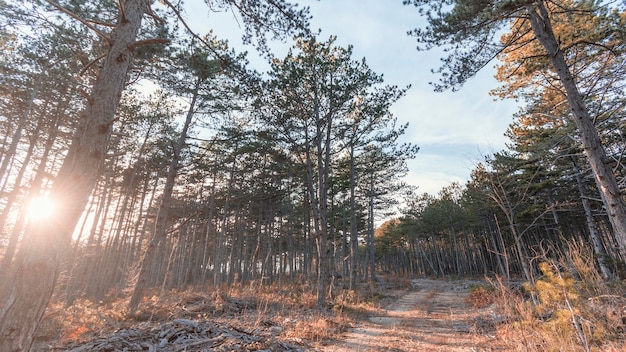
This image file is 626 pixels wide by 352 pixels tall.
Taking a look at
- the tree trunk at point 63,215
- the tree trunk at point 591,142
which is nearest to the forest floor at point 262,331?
the tree trunk at point 63,215

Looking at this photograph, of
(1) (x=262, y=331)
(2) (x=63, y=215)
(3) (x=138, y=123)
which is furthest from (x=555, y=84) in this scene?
(3) (x=138, y=123)

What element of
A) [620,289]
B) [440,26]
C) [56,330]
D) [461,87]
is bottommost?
[56,330]

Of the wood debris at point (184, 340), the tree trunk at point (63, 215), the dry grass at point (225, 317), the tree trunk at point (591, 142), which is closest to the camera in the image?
the tree trunk at point (63, 215)

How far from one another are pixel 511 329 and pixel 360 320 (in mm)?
4181

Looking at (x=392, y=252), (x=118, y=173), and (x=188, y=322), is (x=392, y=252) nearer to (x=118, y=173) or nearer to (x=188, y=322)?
(x=118, y=173)

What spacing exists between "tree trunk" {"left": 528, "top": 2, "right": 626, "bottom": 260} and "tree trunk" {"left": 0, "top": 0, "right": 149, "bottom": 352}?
8.21m

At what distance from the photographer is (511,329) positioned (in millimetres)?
4875

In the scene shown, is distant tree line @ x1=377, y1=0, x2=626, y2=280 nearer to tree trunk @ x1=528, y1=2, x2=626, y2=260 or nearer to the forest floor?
tree trunk @ x1=528, y1=2, x2=626, y2=260

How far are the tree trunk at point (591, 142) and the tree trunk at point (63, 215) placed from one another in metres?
8.21

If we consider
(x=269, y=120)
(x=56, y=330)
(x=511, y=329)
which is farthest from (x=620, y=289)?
(x=56, y=330)

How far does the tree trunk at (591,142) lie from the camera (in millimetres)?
5152

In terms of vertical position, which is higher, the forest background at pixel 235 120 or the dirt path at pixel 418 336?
the forest background at pixel 235 120

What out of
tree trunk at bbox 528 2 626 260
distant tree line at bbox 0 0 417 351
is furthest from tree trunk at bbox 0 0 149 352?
tree trunk at bbox 528 2 626 260

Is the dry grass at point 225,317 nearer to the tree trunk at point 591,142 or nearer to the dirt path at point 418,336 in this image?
the dirt path at point 418,336
